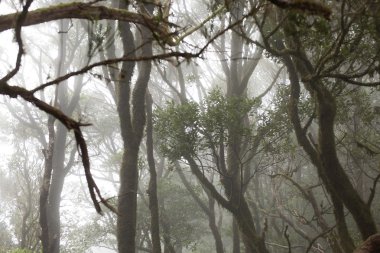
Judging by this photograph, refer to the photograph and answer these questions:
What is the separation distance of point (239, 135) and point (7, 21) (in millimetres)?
6275

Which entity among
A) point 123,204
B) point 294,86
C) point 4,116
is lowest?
point 123,204

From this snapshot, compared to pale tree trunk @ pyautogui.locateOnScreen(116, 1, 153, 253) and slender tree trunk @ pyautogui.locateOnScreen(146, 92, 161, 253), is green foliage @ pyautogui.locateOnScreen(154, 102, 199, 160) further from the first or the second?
pale tree trunk @ pyautogui.locateOnScreen(116, 1, 153, 253)

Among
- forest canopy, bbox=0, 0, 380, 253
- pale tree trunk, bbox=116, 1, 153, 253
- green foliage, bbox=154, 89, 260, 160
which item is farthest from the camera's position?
green foliage, bbox=154, 89, 260, 160

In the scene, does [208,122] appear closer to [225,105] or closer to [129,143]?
[225,105]

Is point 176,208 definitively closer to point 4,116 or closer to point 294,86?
point 294,86

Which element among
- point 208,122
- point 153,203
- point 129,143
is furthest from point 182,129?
point 153,203

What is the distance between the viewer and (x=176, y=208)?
15602 mm

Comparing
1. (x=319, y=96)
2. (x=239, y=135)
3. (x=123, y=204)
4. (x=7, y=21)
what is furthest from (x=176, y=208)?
(x=7, y=21)

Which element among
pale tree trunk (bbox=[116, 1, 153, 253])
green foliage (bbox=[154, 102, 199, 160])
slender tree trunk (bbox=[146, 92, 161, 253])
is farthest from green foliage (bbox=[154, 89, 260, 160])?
pale tree trunk (bbox=[116, 1, 153, 253])

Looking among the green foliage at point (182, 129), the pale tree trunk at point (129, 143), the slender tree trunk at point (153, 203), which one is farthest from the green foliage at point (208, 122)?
the pale tree trunk at point (129, 143)

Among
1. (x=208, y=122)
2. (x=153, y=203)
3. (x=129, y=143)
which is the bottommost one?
(x=153, y=203)

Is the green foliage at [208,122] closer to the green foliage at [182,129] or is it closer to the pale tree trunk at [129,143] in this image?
the green foliage at [182,129]

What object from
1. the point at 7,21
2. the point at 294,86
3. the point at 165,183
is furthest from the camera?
the point at 165,183

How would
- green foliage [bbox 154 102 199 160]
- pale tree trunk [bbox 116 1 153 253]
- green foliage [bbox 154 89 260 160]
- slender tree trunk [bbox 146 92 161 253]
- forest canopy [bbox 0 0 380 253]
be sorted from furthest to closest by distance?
green foliage [bbox 154 102 199 160], green foliage [bbox 154 89 260 160], slender tree trunk [bbox 146 92 161 253], pale tree trunk [bbox 116 1 153 253], forest canopy [bbox 0 0 380 253]
